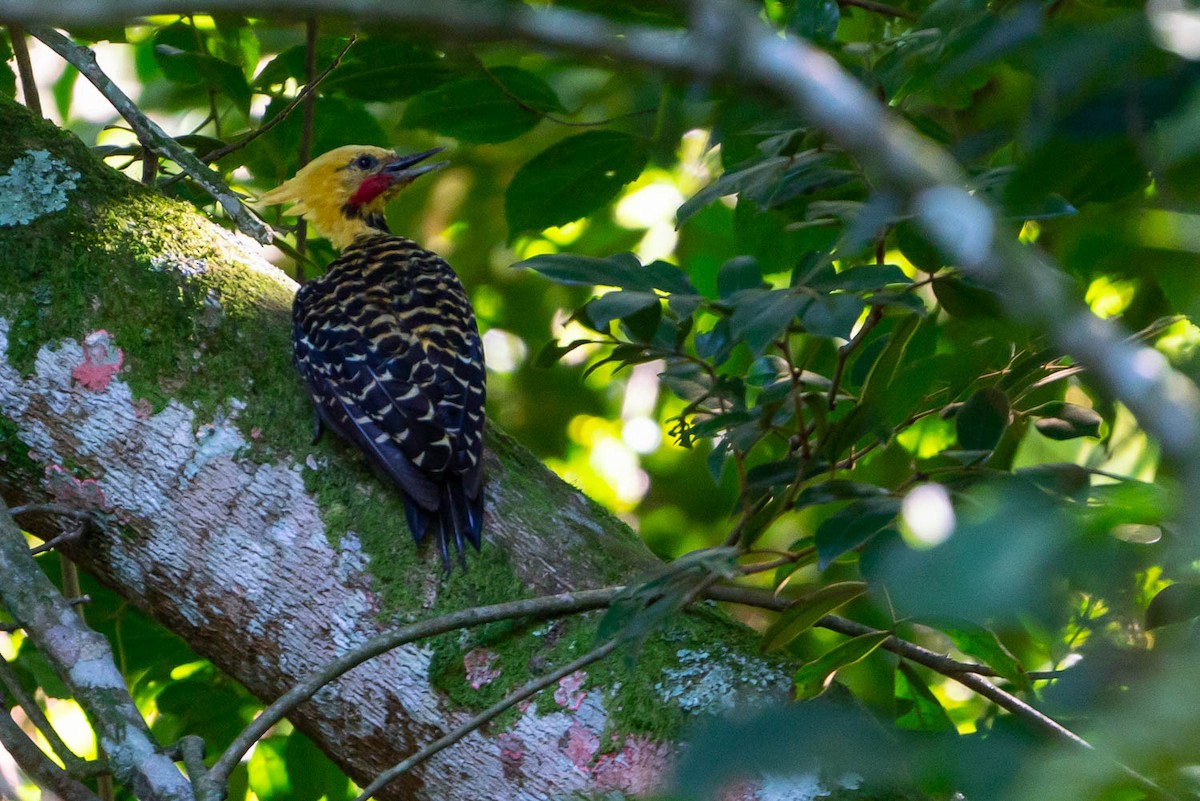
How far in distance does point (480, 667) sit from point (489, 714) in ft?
0.58

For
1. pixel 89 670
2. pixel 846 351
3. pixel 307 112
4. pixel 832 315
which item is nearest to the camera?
pixel 832 315

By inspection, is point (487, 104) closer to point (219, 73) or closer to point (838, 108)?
point (219, 73)

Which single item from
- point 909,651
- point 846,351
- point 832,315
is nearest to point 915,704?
point 909,651

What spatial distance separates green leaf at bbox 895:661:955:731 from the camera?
92.5 inches

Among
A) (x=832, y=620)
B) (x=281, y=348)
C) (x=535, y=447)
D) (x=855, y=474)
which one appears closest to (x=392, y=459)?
(x=281, y=348)

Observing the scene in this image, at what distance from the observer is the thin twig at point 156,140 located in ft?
8.74

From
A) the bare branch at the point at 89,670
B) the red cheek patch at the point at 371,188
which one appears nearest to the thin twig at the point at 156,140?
the bare branch at the point at 89,670

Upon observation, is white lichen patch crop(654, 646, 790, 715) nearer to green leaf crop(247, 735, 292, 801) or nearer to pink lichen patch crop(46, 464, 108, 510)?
pink lichen patch crop(46, 464, 108, 510)

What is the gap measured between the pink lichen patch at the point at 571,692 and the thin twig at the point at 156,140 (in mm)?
1302

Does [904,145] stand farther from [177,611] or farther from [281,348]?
[281,348]

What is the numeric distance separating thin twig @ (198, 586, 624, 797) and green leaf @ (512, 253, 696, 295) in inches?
17.7

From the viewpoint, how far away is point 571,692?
193 cm

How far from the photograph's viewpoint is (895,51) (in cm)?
190

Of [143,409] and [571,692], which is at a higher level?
[143,409]
